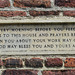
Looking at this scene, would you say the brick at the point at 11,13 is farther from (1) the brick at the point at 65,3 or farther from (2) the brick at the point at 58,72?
(2) the brick at the point at 58,72

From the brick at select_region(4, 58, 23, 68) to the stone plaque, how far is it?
6cm

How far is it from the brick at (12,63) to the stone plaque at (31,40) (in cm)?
6

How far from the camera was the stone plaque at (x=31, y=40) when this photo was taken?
1.92 meters

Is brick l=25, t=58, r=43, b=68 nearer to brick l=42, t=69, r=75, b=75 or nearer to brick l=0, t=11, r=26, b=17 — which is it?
brick l=42, t=69, r=75, b=75

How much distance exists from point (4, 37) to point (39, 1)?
423 millimetres

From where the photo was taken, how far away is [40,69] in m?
1.92

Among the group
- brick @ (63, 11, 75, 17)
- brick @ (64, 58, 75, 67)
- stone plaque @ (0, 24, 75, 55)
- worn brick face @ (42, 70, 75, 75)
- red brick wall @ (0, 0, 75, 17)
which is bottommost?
worn brick face @ (42, 70, 75, 75)

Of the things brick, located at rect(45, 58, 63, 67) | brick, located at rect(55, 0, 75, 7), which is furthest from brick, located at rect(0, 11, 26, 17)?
brick, located at rect(45, 58, 63, 67)

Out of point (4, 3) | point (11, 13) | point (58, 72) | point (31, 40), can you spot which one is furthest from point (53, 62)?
point (4, 3)

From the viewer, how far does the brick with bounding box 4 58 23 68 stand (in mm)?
1904

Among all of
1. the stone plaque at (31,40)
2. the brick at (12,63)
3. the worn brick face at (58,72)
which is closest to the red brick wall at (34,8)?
the stone plaque at (31,40)

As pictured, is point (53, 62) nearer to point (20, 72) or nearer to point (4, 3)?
point (20, 72)

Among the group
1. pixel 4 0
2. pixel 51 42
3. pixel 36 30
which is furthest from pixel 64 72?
pixel 4 0

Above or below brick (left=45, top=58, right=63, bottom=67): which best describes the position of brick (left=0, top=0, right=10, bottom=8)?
above
